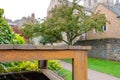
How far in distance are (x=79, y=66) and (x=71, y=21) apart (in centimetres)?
2097

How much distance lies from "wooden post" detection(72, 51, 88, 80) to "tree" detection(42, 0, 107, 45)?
20.4 m

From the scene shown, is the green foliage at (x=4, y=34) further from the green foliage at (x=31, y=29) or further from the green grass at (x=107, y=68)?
the green foliage at (x=31, y=29)

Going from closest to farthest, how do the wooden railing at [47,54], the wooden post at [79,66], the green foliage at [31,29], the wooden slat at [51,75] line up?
the wooden railing at [47,54] < the wooden post at [79,66] < the wooden slat at [51,75] < the green foliage at [31,29]

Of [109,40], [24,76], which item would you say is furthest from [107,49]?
[24,76]

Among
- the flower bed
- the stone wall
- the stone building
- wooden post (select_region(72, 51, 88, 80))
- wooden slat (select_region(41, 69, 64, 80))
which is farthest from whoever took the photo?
the stone building

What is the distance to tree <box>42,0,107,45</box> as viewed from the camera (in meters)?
24.7

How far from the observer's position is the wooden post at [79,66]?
3.90 m

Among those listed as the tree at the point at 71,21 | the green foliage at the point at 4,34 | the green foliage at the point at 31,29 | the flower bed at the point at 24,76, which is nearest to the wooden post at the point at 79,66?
the flower bed at the point at 24,76

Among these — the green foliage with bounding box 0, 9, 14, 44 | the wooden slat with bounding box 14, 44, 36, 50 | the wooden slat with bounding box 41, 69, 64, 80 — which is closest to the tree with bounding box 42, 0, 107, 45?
the green foliage with bounding box 0, 9, 14, 44

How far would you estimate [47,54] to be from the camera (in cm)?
359

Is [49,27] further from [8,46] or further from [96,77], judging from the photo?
[8,46]

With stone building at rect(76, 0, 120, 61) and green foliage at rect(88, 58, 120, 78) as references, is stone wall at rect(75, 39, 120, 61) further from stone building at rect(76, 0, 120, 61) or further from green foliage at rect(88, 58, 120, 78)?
green foliage at rect(88, 58, 120, 78)

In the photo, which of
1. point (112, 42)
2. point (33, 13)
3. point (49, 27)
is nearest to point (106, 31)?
point (112, 42)

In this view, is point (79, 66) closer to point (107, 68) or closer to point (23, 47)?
point (23, 47)
